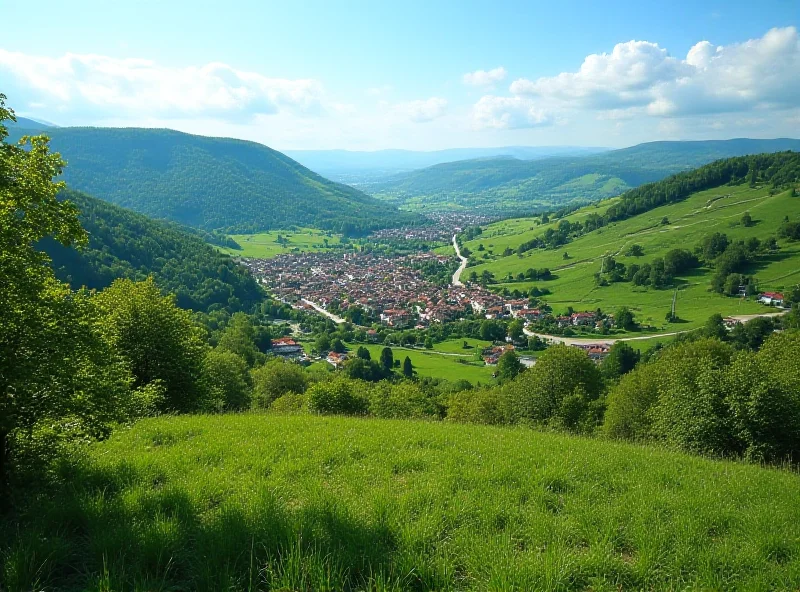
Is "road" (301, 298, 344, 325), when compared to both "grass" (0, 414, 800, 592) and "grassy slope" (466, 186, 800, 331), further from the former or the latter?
"grass" (0, 414, 800, 592)

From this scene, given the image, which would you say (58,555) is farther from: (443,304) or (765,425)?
(443,304)

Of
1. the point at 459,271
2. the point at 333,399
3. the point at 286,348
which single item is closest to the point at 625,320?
the point at 286,348

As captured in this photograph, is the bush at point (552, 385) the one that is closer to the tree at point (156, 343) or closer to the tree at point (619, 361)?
the tree at point (156, 343)

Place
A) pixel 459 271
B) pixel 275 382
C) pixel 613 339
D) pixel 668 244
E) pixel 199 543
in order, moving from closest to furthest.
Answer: pixel 199 543, pixel 275 382, pixel 613 339, pixel 668 244, pixel 459 271

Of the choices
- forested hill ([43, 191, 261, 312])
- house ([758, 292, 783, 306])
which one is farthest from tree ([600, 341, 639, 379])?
forested hill ([43, 191, 261, 312])

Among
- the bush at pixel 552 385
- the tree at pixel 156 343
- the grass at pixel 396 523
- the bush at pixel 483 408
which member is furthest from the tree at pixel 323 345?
the grass at pixel 396 523

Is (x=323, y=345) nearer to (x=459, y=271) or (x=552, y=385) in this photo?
(x=552, y=385)
